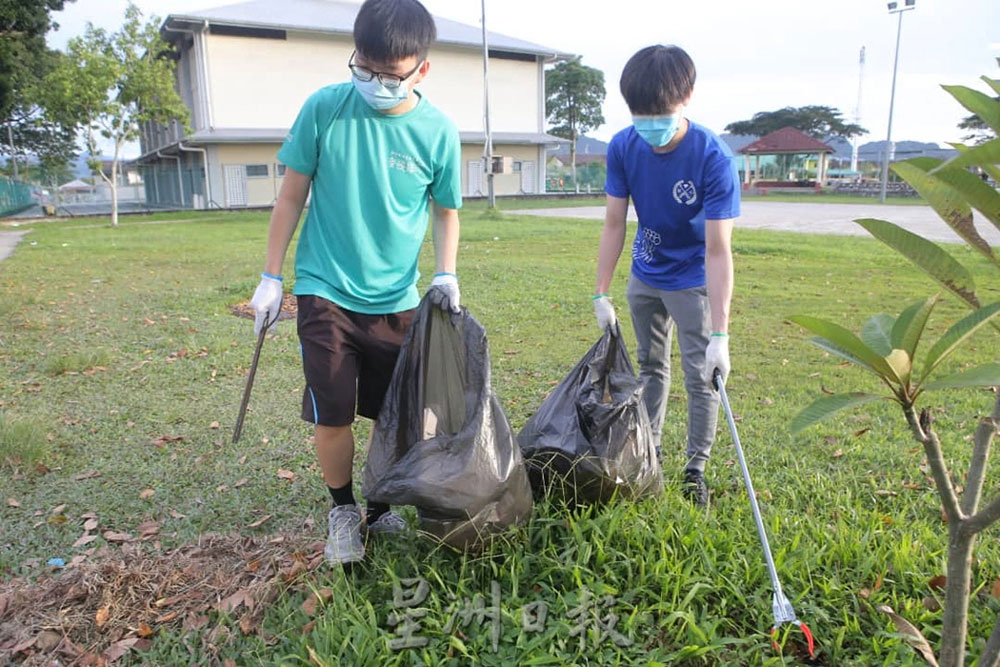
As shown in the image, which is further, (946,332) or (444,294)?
(444,294)

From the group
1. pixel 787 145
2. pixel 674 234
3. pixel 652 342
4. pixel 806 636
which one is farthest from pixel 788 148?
pixel 806 636

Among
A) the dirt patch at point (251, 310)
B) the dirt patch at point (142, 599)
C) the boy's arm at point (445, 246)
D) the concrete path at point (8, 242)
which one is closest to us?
the dirt patch at point (142, 599)

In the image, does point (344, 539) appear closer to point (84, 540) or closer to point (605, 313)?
point (84, 540)

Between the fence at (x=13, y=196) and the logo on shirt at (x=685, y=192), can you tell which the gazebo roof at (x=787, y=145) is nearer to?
the fence at (x=13, y=196)

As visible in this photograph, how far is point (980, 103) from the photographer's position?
3.71ft

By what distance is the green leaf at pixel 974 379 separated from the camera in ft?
3.68

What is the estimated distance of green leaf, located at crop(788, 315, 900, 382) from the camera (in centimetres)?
120

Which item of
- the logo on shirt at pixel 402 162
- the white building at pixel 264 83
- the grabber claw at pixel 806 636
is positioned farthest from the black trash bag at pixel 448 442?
the white building at pixel 264 83

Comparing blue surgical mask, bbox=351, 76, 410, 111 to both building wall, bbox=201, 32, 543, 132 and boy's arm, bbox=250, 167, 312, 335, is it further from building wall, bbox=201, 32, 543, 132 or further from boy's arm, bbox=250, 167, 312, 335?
building wall, bbox=201, 32, 543, 132

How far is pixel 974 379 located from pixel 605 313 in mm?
1717

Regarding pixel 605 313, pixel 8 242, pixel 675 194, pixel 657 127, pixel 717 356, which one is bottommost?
pixel 8 242

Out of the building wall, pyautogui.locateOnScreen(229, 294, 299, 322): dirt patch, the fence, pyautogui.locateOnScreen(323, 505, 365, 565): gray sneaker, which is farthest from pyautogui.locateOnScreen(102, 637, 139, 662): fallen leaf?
the fence

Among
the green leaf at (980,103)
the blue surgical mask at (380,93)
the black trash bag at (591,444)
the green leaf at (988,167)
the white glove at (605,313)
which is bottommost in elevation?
the black trash bag at (591,444)

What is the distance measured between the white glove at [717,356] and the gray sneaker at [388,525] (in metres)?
1.21
